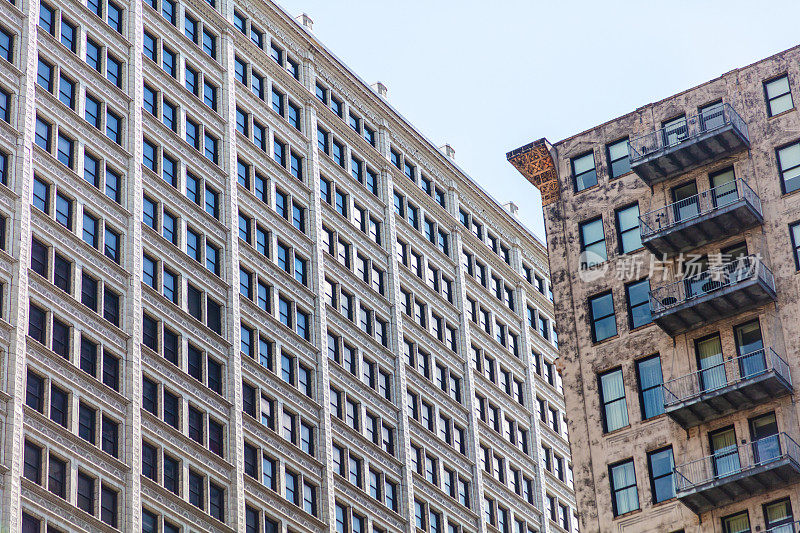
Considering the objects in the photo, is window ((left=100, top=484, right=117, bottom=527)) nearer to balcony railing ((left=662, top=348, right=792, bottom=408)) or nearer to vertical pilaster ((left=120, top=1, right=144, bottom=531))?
vertical pilaster ((left=120, top=1, right=144, bottom=531))

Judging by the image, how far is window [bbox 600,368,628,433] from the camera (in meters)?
64.5

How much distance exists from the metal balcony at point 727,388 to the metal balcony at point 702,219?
5887 millimetres

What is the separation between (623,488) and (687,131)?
52.0ft

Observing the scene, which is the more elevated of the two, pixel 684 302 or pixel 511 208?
pixel 511 208

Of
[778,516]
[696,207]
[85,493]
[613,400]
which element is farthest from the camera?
[85,493]

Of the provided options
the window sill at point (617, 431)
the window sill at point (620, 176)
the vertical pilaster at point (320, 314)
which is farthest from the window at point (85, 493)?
the window sill at point (620, 176)

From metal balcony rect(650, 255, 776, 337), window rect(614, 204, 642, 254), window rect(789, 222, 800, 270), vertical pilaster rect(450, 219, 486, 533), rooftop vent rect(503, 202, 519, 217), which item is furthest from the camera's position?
rooftop vent rect(503, 202, 519, 217)

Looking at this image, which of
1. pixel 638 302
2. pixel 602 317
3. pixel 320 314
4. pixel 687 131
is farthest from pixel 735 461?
pixel 320 314

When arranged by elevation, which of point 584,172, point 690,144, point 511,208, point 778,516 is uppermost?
point 511,208

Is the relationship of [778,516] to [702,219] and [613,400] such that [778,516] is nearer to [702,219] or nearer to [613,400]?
[613,400]

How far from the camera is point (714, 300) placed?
6244 centimetres

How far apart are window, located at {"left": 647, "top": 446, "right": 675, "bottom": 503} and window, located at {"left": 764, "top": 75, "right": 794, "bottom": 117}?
15542 millimetres

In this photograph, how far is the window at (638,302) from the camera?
65.9 m

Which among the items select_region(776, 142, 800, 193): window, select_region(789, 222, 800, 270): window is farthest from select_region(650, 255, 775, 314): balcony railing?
select_region(776, 142, 800, 193): window
